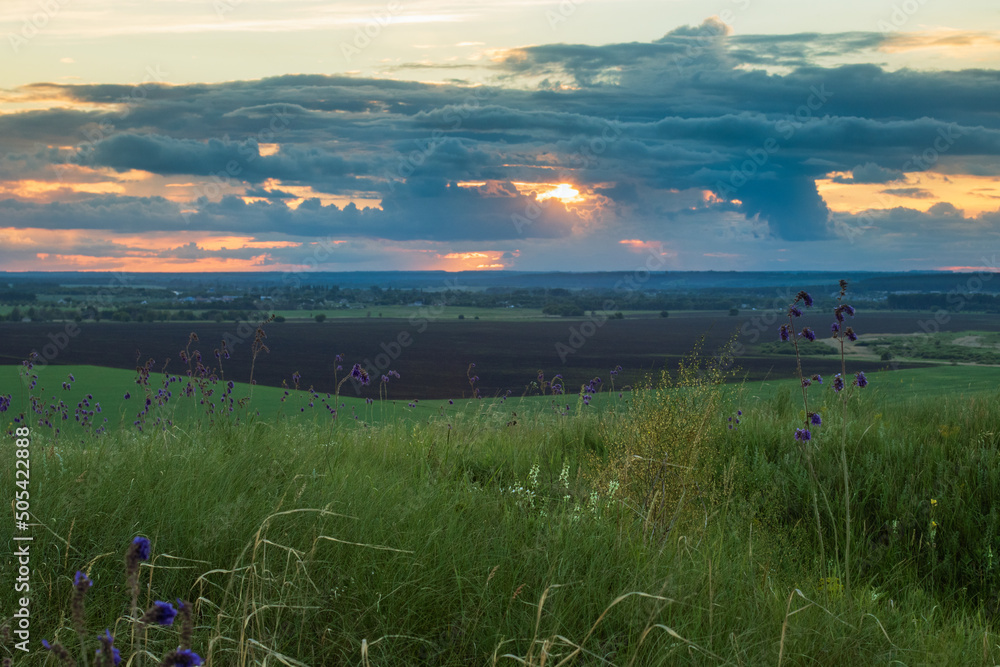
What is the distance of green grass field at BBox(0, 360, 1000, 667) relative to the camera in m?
2.98

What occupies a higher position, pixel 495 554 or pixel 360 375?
pixel 360 375

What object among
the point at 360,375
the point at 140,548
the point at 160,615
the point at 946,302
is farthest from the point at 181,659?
the point at 946,302

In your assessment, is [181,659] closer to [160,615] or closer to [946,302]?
[160,615]

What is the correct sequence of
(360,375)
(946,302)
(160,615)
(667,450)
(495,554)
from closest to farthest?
(160,615) < (495,554) < (667,450) < (360,375) < (946,302)

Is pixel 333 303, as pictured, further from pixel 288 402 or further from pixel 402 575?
pixel 402 575

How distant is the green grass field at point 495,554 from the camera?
2.98 m

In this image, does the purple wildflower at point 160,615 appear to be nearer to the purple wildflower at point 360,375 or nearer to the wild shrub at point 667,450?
the wild shrub at point 667,450

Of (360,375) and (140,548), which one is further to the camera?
(360,375)

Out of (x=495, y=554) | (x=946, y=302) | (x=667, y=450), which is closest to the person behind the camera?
(x=495, y=554)

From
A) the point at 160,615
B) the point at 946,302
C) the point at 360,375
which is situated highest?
the point at 160,615

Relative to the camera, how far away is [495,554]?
11.4ft

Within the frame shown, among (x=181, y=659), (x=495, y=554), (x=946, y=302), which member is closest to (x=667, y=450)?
(x=495, y=554)

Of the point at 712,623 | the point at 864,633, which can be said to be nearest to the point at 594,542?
the point at 712,623

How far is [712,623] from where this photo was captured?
309 centimetres
